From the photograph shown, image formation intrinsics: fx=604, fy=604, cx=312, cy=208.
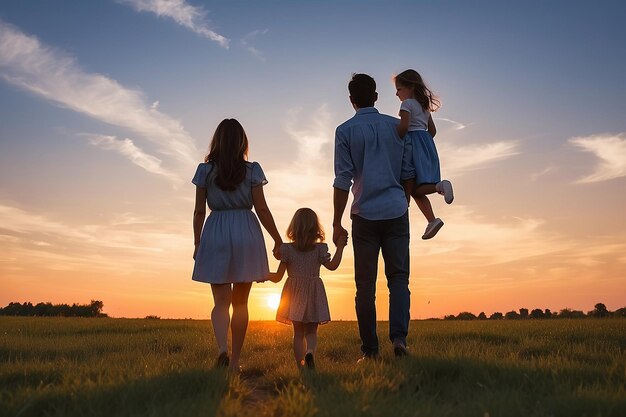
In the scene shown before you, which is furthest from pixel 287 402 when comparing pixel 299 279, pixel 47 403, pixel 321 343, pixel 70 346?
pixel 70 346

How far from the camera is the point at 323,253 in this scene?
7.34 meters

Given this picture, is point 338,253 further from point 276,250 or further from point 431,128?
point 431,128

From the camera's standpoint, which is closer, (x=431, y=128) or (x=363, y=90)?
(x=363, y=90)

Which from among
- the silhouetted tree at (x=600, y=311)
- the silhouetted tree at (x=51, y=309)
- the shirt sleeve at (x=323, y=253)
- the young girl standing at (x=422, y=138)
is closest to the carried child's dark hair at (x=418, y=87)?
the young girl standing at (x=422, y=138)

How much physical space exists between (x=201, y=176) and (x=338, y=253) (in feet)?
5.98

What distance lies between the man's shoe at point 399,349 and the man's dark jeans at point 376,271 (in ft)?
0.19

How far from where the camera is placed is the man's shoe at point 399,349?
21.5ft

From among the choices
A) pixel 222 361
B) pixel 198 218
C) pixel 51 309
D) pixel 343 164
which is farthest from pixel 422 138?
pixel 51 309

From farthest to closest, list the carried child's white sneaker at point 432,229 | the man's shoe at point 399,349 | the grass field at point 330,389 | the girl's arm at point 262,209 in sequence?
the carried child's white sneaker at point 432,229
the girl's arm at point 262,209
the man's shoe at point 399,349
the grass field at point 330,389

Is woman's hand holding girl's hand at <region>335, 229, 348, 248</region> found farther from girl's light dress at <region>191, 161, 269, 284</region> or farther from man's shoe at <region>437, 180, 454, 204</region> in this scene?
man's shoe at <region>437, 180, 454, 204</region>

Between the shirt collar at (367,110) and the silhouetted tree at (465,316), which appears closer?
the shirt collar at (367,110)

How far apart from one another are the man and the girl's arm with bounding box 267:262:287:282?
917 mm

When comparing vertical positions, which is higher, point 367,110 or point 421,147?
point 367,110

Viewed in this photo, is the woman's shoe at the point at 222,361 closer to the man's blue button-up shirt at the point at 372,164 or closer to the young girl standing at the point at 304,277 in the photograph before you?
the young girl standing at the point at 304,277
